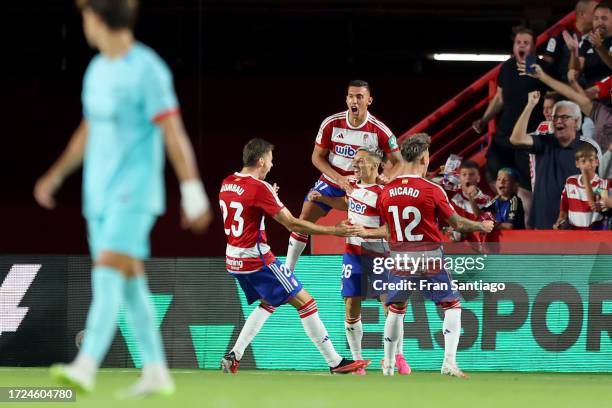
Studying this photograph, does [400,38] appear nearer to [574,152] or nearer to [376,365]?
[574,152]

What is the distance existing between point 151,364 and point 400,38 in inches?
620

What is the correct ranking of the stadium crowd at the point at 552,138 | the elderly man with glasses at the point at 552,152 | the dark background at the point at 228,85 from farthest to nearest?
the dark background at the point at 228,85
the elderly man with glasses at the point at 552,152
the stadium crowd at the point at 552,138

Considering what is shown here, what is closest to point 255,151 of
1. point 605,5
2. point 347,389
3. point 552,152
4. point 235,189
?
point 235,189

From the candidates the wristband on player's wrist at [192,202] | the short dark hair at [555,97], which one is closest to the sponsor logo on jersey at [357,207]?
the short dark hair at [555,97]

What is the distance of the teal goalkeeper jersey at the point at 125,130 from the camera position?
5.52 meters

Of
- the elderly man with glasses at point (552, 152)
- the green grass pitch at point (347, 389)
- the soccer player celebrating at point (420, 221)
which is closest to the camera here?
the green grass pitch at point (347, 389)

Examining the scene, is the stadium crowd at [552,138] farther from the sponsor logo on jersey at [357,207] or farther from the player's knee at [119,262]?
the player's knee at [119,262]

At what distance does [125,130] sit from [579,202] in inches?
316

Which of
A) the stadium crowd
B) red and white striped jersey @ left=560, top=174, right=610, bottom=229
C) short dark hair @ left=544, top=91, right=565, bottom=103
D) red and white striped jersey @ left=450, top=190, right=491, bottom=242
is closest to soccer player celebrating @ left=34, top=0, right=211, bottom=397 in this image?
the stadium crowd

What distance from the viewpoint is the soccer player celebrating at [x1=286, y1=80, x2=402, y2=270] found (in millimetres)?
11359

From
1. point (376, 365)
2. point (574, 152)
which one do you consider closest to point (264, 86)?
point (574, 152)

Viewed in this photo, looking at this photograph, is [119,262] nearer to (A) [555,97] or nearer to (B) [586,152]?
(B) [586,152]

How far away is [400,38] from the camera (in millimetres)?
20734

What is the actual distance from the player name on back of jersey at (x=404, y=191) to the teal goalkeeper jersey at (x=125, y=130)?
4629 mm
